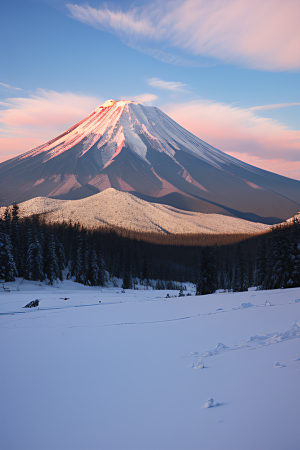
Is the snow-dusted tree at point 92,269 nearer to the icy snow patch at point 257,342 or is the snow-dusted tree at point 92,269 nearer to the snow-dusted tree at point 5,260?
the snow-dusted tree at point 5,260

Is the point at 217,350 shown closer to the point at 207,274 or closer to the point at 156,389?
the point at 156,389

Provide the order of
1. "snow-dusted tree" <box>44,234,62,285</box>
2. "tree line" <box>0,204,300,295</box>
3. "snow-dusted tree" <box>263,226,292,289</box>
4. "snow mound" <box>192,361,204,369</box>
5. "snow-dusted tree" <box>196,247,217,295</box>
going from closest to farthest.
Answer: "snow mound" <box>192,361,204,369</box> → "snow-dusted tree" <box>263,226,292,289</box> → "tree line" <box>0,204,300,295</box> → "snow-dusted tree" <box>196,247,217,295</box> → "snow-dusted tree" <box>44,234,62,285</box>

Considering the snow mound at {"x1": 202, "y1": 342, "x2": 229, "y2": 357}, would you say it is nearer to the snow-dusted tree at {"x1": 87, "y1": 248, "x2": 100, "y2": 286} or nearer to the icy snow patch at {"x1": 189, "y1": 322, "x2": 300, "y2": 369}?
the icy snow patch at {"x1": 189, "y1": 322, "x2": 300, "y2": 369}

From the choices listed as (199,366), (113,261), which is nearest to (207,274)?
(199,366)

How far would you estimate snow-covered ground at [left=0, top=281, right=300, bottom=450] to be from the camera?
2869mm

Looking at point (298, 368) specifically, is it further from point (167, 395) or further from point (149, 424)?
point (149, 424)

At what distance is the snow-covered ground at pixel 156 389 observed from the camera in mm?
2869

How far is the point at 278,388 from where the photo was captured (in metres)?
3.41

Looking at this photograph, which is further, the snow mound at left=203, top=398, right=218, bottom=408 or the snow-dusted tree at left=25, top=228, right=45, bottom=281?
the snow-dusted tree at left=25, top=228, right=45, bottom=281

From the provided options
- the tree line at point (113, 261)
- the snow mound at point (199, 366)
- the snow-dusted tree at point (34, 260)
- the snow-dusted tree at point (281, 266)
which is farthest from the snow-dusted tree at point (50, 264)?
the snow mound at point (199, 366)

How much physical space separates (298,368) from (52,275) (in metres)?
41.6

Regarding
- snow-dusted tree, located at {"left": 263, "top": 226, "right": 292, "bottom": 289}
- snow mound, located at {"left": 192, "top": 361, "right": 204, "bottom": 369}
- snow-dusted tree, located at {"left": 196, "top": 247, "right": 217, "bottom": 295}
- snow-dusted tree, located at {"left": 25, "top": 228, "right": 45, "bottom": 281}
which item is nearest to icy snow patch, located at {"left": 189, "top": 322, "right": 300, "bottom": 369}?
snow mound, located at {"left": 192, "top": 361, "right": 204, "bottom": 369}

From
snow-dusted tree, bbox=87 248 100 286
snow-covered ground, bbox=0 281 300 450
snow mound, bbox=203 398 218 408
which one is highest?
snow mound, bbox=203 398 218 408

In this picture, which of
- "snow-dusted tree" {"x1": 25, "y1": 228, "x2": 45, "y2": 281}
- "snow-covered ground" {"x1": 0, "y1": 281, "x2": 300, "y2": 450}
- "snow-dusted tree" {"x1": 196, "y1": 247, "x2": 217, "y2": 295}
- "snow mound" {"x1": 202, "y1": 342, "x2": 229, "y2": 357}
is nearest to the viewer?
"snow-covered ground" {"x1": 0, "y1": 281, "x2": 300, "y2": 450}
